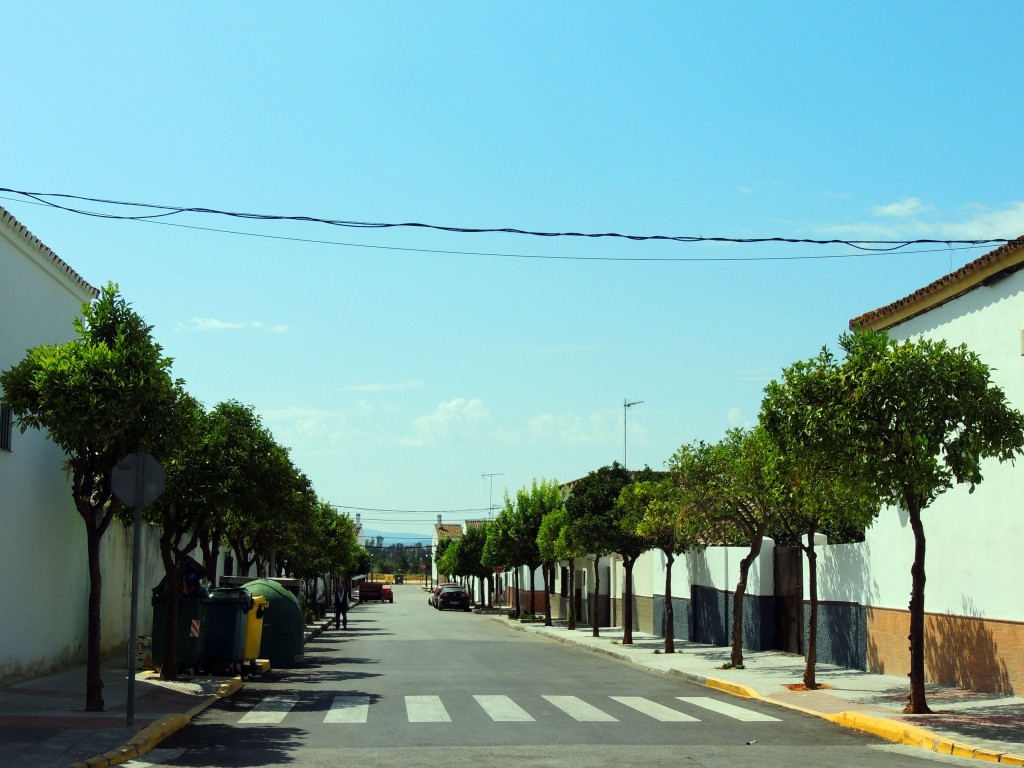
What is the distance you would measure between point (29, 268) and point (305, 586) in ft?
170

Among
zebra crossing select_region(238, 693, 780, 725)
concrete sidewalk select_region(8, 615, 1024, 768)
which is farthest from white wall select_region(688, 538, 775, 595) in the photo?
zebra crossing select_region(238, 693, 780, 725)

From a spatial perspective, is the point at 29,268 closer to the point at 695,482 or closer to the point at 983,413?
the point at 695,482

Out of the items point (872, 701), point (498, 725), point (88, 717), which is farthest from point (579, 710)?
point (88, 717)

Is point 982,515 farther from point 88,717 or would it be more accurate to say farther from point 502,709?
point 88,717

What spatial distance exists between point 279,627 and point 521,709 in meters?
9.21

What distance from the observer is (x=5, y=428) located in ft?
60.4

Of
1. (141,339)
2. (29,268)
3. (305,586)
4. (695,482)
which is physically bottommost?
(305,586)

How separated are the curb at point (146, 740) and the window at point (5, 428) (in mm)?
5159

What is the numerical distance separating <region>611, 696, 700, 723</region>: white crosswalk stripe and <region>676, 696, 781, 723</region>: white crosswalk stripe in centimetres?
63

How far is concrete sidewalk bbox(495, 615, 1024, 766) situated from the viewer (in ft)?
43.8

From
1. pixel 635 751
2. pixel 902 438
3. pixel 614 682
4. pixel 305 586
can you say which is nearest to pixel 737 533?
pixel 614 682

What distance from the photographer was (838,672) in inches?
893

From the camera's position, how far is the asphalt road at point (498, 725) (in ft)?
39.7

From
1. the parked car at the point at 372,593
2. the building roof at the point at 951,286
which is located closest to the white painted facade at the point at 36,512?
the building roof at the point at 951,286
